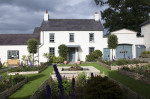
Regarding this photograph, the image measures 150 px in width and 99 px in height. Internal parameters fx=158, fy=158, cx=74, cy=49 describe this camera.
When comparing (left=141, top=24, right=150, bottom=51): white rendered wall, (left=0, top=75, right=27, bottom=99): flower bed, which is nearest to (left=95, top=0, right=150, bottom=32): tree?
(left=141, top=24, right=150, bottom=51): white rendered wall

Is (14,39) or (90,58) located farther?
(14,39)

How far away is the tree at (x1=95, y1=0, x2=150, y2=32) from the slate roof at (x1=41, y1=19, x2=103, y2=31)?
321 inches

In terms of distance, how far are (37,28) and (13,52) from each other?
42.6ft

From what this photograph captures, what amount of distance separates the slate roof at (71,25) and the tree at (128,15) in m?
8.16

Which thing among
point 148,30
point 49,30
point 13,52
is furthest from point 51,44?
point 148,30

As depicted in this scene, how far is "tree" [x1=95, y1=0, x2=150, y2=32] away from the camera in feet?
108

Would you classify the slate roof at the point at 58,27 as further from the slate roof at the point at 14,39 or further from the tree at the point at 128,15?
the tree at the point at 128,15

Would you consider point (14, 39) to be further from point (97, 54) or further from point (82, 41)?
point (97, 54)

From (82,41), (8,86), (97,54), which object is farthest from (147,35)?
(8,86)

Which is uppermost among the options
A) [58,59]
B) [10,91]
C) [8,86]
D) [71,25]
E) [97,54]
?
[71,25]

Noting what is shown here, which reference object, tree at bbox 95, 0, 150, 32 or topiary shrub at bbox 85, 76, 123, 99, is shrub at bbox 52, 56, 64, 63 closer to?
tree at bbox 95, 0, 150, 32

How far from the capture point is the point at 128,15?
3278cm

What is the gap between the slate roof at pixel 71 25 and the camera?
26156mm

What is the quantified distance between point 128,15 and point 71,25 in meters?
13.3
